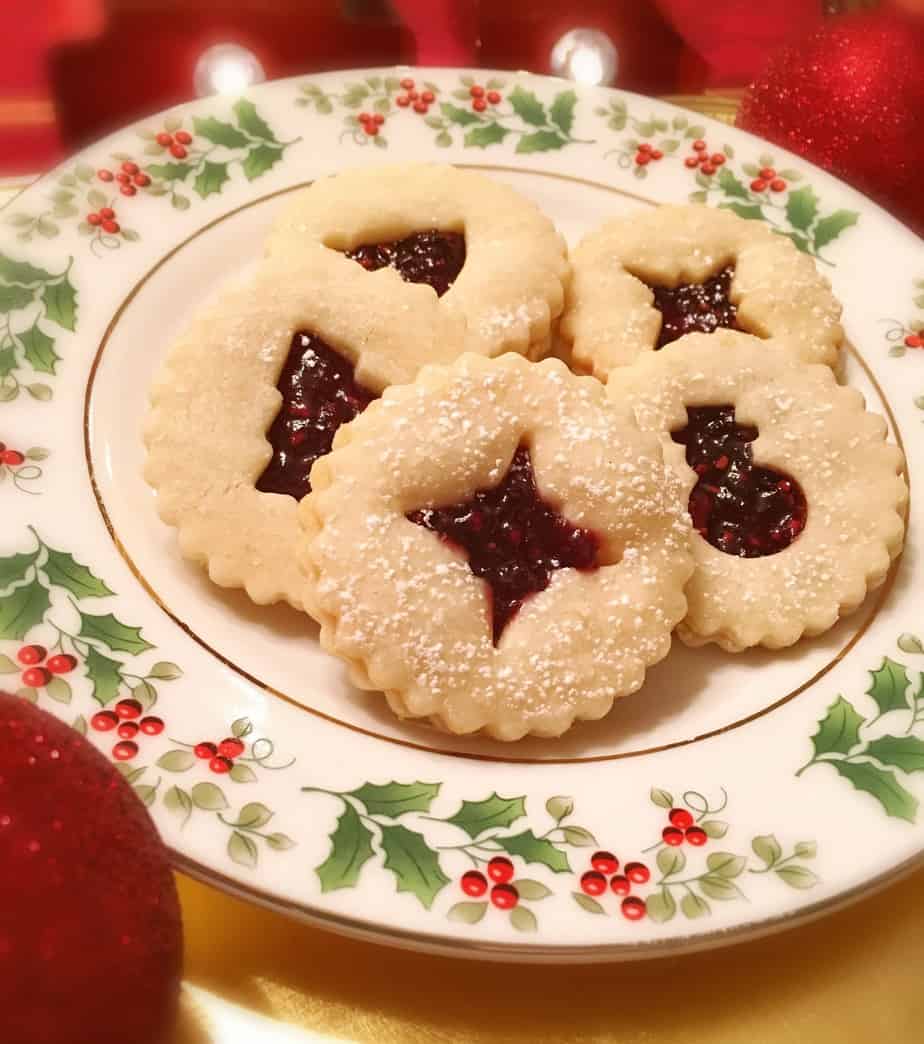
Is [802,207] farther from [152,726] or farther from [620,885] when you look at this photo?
[152,726]

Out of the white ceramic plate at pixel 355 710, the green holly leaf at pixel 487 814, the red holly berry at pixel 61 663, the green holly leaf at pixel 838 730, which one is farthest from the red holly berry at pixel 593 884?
the red holly berry at pixel 61 663

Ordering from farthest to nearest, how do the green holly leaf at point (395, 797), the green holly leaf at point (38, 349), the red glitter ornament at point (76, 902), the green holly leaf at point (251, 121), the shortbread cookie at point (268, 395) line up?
the green holly leaf at point (251, 121)
the green holly leaf at point (38, 349)
the shortbread cookie at point (268, 395)
the green holly leaf at point (395, 797)
the red glitter ornament at point (76, 902)

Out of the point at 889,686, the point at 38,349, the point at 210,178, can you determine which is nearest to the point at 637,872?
the point at 889,686

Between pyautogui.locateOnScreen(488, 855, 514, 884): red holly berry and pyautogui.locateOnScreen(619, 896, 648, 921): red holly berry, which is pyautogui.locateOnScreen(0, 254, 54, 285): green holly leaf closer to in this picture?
pyautogui.locateOnScreen(488, 855, 514, 884): red holly berry

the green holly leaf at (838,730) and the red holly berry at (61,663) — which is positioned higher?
the green holly leaf at (838,730)

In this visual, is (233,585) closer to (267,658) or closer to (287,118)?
(267,658)

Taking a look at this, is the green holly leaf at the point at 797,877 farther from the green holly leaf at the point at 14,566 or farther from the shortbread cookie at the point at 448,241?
the green holly leaf at the point at 14,566
